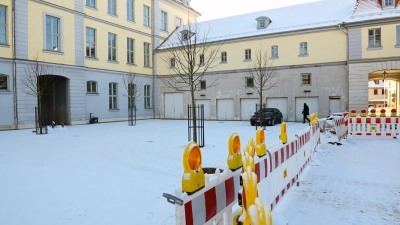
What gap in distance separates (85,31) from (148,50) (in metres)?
9.12

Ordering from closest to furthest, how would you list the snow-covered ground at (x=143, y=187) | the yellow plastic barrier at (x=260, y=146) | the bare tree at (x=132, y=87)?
1. the yellow plastic barrier at (x=260, y=146)
2. the snow-covered ground at (x=143, y=187)
3. the bare tree at (x=132, y=87)

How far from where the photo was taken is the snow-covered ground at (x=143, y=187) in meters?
4.72

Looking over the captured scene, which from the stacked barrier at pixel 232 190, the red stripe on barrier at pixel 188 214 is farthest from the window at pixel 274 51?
the red stripe on barrier at pixel 188 214

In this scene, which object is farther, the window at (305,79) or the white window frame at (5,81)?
the window at (305,79)

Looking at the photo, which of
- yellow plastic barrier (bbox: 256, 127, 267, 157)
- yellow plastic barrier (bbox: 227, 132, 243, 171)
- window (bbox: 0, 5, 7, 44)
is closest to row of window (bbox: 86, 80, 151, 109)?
window (bbox: 0, 5, 7, 44)

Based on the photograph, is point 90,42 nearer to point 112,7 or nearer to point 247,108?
point 112,7

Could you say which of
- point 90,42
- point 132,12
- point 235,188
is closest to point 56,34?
point 90,42

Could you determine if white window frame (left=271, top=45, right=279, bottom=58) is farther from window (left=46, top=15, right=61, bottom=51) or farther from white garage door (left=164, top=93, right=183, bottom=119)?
window (left=46, top=15, right=61, bottom=51)

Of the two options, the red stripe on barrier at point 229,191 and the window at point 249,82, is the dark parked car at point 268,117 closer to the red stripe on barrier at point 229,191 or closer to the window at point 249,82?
the window at point 249,82

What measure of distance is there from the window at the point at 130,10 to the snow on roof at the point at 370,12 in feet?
69.9

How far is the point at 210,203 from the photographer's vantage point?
2.79 meters

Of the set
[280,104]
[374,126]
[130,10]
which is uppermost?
[130,10]

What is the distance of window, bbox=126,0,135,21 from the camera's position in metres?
31.9

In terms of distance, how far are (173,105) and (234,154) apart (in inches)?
1244
